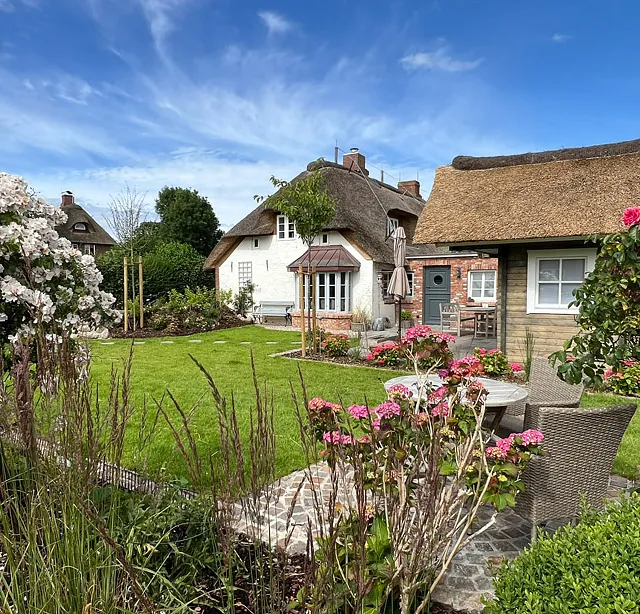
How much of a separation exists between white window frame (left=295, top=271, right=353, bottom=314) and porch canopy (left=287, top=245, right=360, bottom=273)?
1.12 ft

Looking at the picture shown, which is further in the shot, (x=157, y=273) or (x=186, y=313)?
(x=157, y=273)

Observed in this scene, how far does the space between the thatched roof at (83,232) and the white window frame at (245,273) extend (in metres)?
17.0

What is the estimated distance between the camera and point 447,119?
10.1m

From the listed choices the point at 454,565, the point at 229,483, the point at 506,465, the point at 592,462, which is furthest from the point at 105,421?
the point at 592,462

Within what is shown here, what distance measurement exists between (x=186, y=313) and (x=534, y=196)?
9647mm

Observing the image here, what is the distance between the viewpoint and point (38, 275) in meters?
2.91

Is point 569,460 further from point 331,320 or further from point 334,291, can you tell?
point 334,291

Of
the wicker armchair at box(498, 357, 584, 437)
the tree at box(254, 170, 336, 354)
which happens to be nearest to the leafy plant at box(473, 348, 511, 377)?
the wicker armchair at box(498, 357, 584, 437)

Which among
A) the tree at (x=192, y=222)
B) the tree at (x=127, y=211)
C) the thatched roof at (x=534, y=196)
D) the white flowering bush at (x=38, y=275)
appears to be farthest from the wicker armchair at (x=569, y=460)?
the tree at (x=192, y=222)

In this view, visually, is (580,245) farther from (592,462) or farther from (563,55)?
(592,462)

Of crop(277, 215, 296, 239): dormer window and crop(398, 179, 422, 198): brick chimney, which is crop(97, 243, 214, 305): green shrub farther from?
crop(398, 179, 422, 198): brick chimney

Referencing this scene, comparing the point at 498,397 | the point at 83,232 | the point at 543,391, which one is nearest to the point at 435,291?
the point at 543,391

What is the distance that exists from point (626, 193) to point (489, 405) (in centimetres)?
703

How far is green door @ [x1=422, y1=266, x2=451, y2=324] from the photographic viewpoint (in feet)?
52.5
